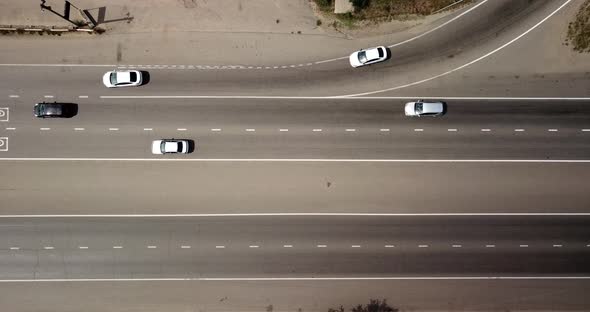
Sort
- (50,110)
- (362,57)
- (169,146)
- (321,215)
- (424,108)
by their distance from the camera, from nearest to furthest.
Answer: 1. (50,110)
2. (169,146)
3. (424,108)
4. (362,57)
5. (321,215)

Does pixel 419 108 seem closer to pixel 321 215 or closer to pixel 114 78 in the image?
pixel 321 215

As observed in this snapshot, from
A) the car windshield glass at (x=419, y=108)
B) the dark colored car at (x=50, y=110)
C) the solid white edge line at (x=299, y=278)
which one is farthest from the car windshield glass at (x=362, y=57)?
the dark colored car at (x=50, y=110)

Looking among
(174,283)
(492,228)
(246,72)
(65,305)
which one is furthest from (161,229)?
(492,228)

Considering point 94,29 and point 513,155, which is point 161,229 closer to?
point 94,29

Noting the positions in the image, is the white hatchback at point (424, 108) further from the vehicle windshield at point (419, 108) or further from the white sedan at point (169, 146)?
the white sedan at point (169, 146)

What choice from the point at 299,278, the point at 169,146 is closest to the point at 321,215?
the point at 299,278
